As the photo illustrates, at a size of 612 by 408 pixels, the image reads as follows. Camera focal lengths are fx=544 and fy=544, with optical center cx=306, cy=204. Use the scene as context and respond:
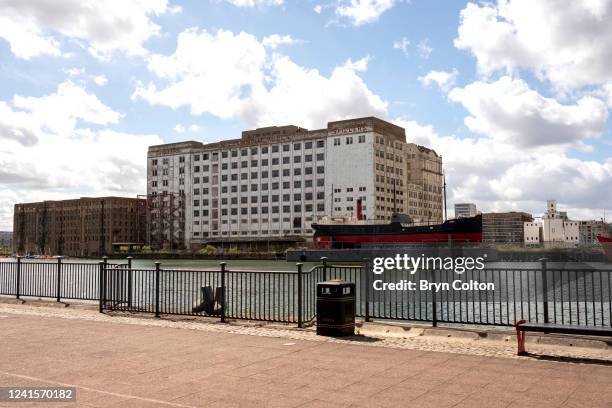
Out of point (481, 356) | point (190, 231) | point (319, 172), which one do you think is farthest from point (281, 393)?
point (190, 231)

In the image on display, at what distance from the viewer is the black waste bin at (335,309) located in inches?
439

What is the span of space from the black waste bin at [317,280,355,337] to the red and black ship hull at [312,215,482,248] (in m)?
76.7

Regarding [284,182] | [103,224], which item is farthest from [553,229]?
[103,224]

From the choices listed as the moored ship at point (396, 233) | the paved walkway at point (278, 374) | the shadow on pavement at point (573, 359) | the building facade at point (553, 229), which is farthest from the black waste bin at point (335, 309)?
the building facade at point (553, 229)

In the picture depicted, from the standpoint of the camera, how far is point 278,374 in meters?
7.67

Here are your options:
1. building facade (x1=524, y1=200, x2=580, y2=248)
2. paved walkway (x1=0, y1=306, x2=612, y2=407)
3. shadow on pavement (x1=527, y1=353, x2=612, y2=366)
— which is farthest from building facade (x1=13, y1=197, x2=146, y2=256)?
shadow on pavement (x1=527, y1=353, x2=612, y2=366)

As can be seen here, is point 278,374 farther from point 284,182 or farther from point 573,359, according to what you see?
point 284,182

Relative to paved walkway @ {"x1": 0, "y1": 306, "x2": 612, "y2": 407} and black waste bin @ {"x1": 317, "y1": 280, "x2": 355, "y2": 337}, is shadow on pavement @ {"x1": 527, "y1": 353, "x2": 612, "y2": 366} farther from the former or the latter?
black waste bin @ {"x1": 317, "y1": 280, "x2": 355, "y2": 337}

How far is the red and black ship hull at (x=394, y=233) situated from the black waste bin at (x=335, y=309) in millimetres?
76666

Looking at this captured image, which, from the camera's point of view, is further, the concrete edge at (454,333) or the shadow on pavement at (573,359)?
the concrete edge at (454,333)

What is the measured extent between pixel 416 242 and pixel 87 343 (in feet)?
271

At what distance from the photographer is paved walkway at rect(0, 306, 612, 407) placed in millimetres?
6387

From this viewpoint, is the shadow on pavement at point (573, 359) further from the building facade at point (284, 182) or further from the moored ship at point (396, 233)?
the building facade at point (284, 182)

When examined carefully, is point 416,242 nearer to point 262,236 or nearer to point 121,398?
point 262,236
